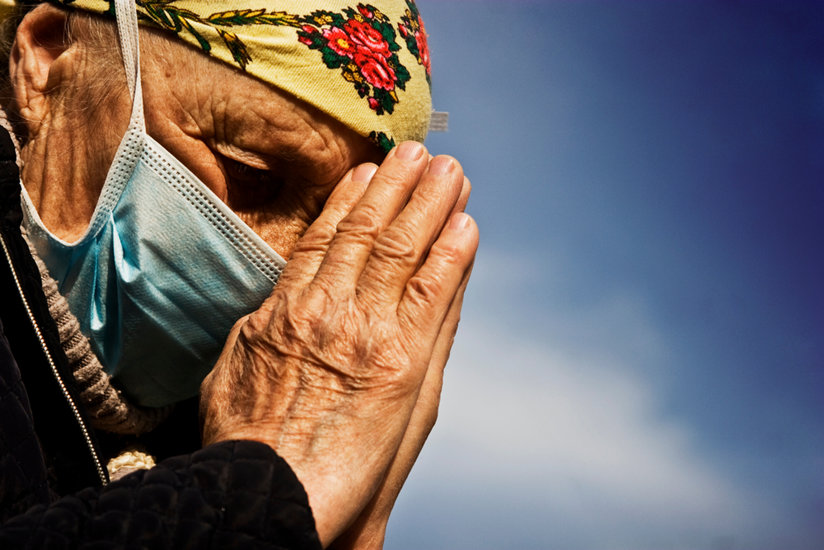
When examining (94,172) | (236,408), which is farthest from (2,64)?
(236,408)

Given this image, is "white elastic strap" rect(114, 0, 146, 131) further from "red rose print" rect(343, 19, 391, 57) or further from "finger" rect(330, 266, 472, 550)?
"finger" rect(330, 266, 472, 550)

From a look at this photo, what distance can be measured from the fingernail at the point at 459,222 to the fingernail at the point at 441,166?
114 millimetres

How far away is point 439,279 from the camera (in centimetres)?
169

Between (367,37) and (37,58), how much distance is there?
93cm

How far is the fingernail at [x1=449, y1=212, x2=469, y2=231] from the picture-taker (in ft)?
5.83

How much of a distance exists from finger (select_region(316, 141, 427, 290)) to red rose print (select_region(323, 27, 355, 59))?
1.24ft

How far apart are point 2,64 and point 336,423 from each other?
1.54 meters

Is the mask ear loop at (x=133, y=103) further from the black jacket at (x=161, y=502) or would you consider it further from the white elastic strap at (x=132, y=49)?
the black jacket at (x=161, y=502)

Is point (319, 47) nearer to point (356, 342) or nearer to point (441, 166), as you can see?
point (441, 166)

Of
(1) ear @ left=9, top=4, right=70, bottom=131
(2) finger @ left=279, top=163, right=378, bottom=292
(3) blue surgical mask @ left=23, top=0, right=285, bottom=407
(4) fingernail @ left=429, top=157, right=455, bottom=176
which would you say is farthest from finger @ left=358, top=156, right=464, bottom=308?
(1) ear @ left=9, top=4, right=70, bottom=131

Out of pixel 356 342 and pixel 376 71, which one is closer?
pixel 356 342

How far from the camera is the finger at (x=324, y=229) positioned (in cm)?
176

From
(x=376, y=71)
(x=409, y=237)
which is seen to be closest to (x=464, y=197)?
(x=409, y=237)

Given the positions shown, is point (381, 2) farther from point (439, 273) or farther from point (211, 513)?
point (211, 513)
